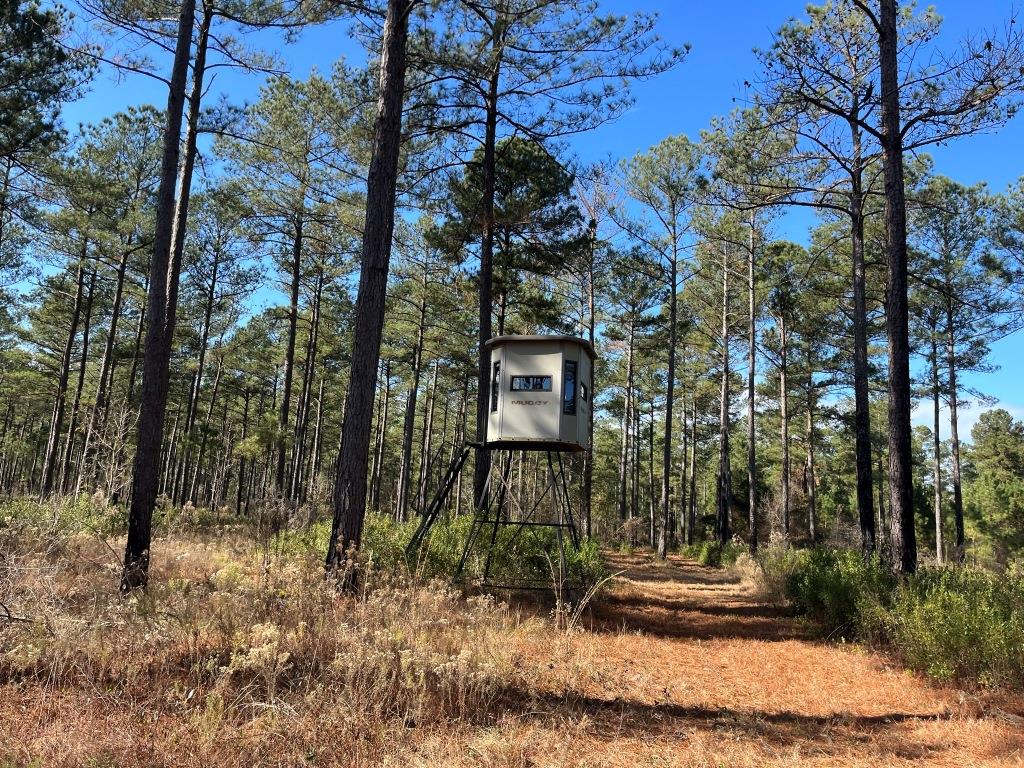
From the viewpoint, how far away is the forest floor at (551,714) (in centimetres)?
280

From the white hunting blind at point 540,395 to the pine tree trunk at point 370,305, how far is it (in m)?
2.46

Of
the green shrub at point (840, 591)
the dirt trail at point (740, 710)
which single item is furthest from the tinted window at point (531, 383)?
the green shrub at point (840, 591)

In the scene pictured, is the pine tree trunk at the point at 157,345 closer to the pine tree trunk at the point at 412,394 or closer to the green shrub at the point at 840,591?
the green shrub at the point at 840,591

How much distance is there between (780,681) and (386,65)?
7597mm

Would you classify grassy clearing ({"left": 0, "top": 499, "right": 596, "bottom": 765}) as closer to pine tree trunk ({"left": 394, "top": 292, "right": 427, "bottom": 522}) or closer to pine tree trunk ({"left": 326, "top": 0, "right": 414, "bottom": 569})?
pine tree trunk ({"left": 326, "top": 0, "right": 414, "bottom": 569})

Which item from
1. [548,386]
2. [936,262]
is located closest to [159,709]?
[548,386]

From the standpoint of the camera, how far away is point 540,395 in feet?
26.9

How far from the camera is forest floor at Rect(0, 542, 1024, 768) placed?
2.80 meters

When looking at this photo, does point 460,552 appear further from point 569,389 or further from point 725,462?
point 725,462

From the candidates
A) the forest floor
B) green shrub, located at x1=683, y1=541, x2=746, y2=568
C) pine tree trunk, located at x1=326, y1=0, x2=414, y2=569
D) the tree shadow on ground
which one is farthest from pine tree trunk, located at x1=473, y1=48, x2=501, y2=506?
green shrub, located at x1=683, y1=541, x2=746, y2=568

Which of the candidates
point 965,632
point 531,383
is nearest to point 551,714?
point 965,632

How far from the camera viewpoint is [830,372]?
22188mm

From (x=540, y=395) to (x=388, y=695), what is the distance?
17.1 feet

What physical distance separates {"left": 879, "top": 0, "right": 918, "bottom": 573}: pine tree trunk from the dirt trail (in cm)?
189
